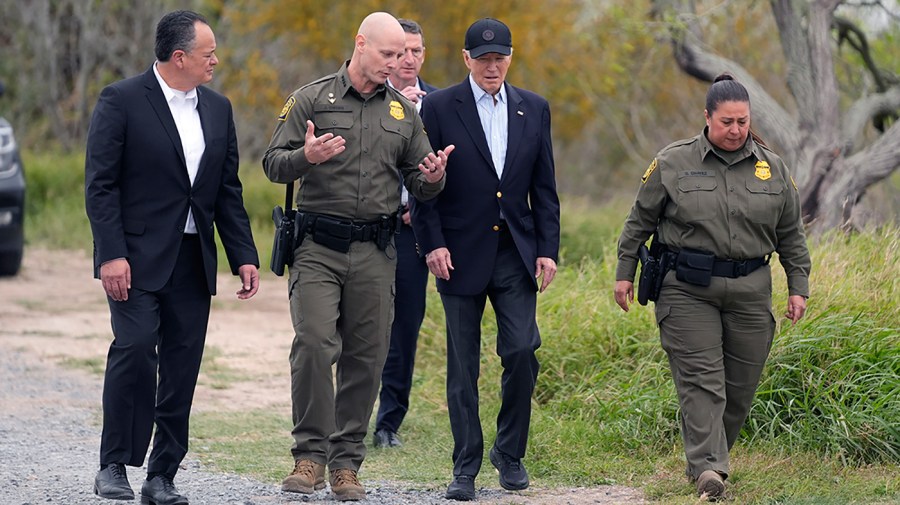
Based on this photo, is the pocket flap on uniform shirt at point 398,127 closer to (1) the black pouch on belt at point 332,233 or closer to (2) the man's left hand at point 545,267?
(1) the black pouch on belt at point 332,233

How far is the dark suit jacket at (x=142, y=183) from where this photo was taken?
5.59 m

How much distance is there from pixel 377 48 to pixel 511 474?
206 centimetres

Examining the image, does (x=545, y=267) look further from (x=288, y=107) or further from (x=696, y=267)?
(x=288, y=107)

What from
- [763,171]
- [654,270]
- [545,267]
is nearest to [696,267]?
[654,270]

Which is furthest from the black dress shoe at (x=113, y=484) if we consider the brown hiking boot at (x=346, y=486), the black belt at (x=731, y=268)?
the black belt at (x=731, y=268)

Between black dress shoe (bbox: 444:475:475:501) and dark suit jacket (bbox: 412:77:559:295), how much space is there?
2.80 ft

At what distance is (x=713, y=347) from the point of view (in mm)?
6078

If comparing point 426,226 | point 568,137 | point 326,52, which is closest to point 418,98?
point 426,226

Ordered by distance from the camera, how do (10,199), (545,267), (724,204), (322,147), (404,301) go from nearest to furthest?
1. (322,147)
2. (724,204)
3. (545,267)
4. (404,301)
5. (10,199)

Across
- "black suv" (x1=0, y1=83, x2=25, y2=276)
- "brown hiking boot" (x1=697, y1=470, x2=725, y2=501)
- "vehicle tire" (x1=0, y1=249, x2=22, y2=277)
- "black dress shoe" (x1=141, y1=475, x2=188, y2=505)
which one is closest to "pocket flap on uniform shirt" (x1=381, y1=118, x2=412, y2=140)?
"black dress shoe" (x1=141, y1=475, x2=188, y2=505)

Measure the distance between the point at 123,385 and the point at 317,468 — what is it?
940mm

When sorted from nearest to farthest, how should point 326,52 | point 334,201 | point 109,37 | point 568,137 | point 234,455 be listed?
point 334,201
point 234,455
point 326,52
point 109,37
point 568,137

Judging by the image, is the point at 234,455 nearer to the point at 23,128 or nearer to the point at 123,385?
the point at 123,385

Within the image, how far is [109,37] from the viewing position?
73.3ft
